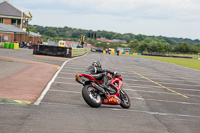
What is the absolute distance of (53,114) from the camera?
7.51 metres

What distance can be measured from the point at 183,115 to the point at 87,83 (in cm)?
340

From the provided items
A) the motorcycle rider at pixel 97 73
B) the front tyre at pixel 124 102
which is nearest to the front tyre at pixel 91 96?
the motorcycle rider at pixel 97 73

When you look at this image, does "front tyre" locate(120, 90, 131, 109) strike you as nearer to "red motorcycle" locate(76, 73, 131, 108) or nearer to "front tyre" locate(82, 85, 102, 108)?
"red motorcycle" locate(76, 73, 131, 108)

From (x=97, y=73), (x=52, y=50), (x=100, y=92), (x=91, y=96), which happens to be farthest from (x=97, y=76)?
(x=52, y=50)

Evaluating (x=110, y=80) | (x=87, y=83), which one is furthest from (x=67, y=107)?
A: (x=110, y=80)

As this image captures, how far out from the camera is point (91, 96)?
29.1 ft

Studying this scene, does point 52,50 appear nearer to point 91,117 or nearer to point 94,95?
point 94,95

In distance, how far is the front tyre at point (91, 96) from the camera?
28.6 ft

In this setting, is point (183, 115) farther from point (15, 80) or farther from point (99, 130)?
point (15, 80)

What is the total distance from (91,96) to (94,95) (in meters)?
0.19

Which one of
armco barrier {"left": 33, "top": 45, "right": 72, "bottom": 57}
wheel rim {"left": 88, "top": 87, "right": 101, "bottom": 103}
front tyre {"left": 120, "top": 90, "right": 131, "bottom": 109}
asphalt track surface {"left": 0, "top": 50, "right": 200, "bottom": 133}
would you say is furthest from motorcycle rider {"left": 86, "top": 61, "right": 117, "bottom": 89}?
armco barrier {"left": 33, "top": 45, "right": 72, "bottom": 57}

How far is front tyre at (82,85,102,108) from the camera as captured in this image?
8719 millimetres

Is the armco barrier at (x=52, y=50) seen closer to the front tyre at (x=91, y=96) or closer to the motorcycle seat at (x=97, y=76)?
the motorcycle seat at (x=97, y=76)

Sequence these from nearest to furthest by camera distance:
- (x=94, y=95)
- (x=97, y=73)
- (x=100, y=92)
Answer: (x=94, y=95), (x=100, y=92), (x=97, y=73)
